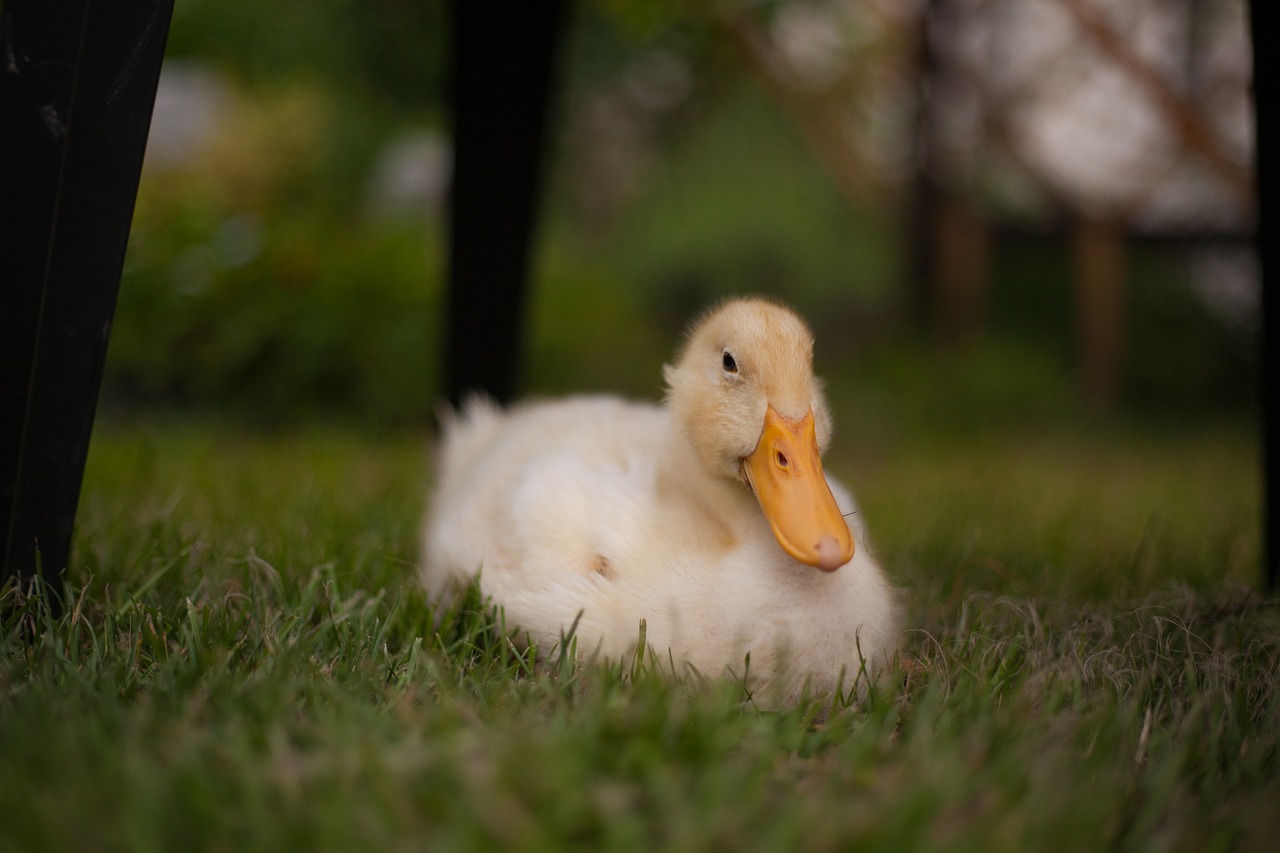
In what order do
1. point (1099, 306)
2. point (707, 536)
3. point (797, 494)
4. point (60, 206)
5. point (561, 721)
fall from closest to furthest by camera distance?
1. point (561, 721)
2. point (60, 206)
3. point (797, 494)
4. point (707, 536)
5. point (1099, 306)

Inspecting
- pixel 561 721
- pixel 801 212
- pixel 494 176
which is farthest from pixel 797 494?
pixel 801 212

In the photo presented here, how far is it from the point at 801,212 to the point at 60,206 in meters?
5.07

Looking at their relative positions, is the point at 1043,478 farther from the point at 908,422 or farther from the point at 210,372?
the point at 210,372

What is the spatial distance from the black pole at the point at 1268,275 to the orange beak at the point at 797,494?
102 centimetres

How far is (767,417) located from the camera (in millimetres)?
1655

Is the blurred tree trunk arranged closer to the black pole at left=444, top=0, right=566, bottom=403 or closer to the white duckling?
the black pole at left=444, top=0, right=566, bottom=403

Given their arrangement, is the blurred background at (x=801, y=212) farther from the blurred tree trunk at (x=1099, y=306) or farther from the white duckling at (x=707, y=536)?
the white duckling at (x=707, y=536)

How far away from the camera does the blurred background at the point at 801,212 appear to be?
485cm

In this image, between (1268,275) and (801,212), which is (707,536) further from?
(801,212)

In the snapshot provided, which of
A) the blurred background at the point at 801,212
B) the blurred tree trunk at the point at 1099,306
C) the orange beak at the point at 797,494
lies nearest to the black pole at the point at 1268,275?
the orange beak at the point at 797,494

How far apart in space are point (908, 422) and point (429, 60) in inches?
141

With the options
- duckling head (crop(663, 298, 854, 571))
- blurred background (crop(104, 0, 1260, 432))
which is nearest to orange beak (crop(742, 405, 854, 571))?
duckling head (crop(663, 298, 854, 571))

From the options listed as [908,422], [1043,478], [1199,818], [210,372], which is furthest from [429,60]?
[1199,818]

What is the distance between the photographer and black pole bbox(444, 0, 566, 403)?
279 centimetres
